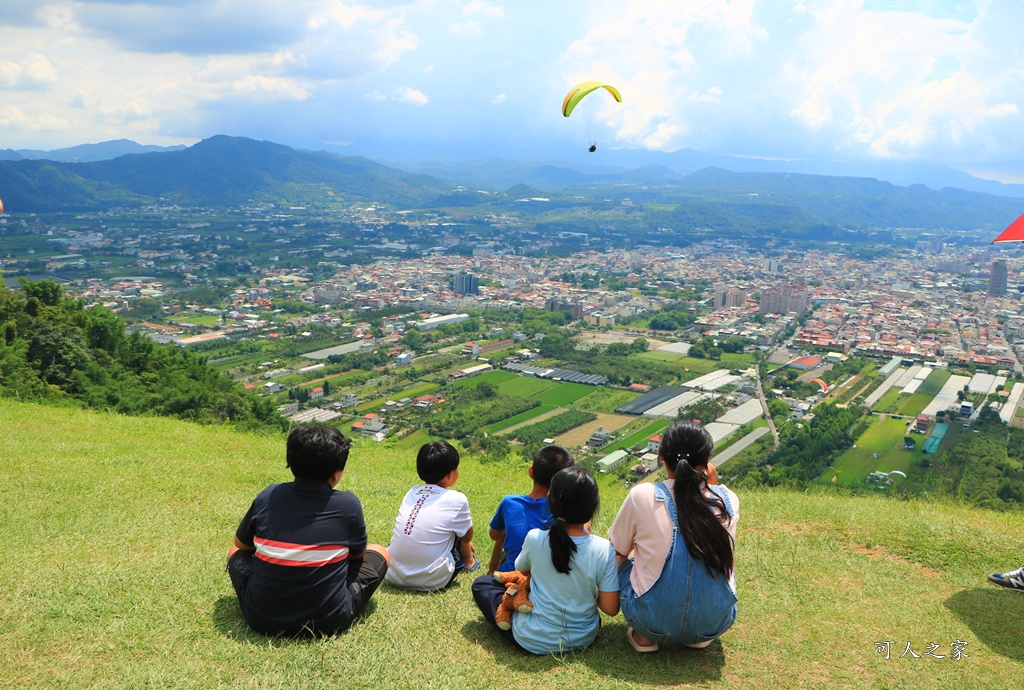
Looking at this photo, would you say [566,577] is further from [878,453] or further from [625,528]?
[878,453]

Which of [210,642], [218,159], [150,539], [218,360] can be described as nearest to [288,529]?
[210,642]

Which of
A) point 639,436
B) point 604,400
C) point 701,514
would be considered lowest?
point 604,400

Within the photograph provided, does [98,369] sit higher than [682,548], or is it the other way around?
[682,548]

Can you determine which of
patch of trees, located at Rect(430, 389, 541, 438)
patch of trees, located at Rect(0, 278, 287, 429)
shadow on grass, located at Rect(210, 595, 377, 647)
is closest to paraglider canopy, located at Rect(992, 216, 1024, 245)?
shadow on grass, located at Rect(210, 595, 377, 647)

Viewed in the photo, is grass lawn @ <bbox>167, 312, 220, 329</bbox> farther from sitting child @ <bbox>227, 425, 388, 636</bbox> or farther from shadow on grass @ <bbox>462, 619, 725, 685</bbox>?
shadow on grass @ <bbox>462, 619, 725, 685</bbox>

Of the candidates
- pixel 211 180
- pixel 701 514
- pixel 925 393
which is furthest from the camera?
pixel 211 180

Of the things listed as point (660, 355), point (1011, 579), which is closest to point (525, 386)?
point (660, 355)

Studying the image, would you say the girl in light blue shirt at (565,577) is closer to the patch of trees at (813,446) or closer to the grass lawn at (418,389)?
the patch of trees at (813,446)
